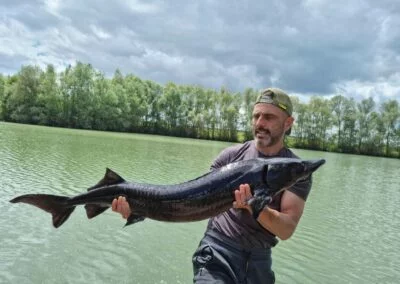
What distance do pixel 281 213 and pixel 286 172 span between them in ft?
1.60

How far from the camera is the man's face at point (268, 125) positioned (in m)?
4.69

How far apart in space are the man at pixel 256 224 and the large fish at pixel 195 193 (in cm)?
19

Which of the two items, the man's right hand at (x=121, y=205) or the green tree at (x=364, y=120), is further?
the green tree at (x=364, y=120)

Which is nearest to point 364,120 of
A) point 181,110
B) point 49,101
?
point 181,110

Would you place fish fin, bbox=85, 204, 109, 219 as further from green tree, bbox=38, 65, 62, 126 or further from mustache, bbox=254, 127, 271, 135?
green tree, bbox=38, 65, 62, 126

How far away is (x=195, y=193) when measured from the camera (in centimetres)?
426

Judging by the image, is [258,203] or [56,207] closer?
[258,203]

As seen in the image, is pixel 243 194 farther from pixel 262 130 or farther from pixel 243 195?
pixel 262 130

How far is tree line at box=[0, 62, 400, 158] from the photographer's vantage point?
100375 millimetres

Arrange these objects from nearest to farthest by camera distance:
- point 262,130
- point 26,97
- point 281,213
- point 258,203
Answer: point 258,203
point 281,213
point 262,130
point 26,97

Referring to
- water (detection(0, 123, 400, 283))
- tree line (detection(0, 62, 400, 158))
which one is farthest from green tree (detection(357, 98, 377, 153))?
water (detection(0, 123, 400, 283))

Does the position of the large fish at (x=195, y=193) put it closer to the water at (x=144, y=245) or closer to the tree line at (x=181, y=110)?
the water at (x=144, y=245)

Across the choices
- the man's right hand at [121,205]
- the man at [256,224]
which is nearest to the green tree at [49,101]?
the man's right hand at [121,205]

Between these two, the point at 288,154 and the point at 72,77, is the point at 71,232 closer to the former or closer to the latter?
the point at 288,154
